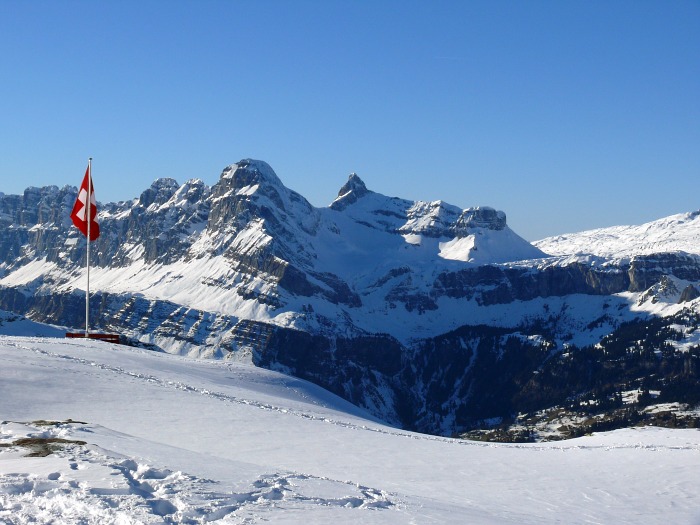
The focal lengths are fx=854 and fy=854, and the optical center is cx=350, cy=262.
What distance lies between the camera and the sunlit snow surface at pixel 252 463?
83.3ft

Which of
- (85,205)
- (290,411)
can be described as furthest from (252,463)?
(85,205)

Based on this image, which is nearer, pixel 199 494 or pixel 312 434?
pixel 199 494

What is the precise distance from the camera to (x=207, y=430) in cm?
4694

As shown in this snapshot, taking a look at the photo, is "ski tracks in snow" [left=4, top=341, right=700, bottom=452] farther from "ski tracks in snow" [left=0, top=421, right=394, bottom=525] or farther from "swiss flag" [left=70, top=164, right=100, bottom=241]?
"ski tracks in snow" [left=0, top=421, right=394, bottom=525]

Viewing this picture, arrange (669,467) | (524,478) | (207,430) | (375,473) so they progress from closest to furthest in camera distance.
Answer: (375,473), (524,478), (207,430), (669,467)

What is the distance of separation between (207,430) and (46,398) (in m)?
10.7

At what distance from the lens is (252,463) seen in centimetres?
3681

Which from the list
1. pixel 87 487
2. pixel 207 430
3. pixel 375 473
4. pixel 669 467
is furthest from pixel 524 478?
pixel 87 487

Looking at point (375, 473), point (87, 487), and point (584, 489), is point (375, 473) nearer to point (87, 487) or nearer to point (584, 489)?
point (584, 489)

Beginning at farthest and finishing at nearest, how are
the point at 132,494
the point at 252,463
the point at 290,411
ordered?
the point at 290,411 < the point at 252,463 < the point at 132,494

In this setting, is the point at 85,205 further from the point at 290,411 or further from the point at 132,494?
the point at 132,494

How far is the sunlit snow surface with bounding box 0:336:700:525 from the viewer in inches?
999

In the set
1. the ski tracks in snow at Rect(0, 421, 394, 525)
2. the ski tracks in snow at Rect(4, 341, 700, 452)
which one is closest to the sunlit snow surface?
the ski tracks in snow at Rect(0, 421, 394, 525)

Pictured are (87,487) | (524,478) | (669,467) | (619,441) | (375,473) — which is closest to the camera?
(87,487)
